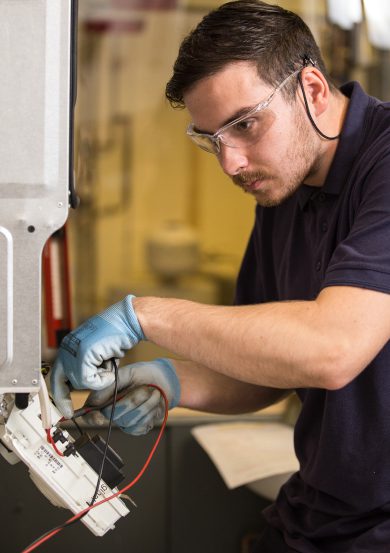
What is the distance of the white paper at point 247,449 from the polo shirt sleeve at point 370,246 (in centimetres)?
90

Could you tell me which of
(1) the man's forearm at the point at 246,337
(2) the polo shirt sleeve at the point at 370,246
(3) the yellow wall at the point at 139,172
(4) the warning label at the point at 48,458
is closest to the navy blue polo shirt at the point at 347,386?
(2) the polo shirt sleeve at the point at 370,246

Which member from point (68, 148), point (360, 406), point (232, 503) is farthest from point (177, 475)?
point (68, 148)

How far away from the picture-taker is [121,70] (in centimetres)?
564

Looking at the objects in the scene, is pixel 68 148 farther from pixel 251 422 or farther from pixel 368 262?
pixel 251 422

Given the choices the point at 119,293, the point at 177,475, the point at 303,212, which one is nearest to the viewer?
the point at 303,212

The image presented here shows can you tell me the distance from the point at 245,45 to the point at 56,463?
77 centimetres

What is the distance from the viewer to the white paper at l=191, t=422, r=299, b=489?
6.37ft

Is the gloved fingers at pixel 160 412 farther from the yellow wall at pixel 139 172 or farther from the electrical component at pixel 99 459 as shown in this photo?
the yellow wall at pixel 139 172

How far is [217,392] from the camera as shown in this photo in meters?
1.66

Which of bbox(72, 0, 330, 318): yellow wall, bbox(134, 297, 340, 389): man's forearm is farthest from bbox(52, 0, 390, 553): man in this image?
bbox(72, 0, 330, 318): yellow wall

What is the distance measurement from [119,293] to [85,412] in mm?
3951

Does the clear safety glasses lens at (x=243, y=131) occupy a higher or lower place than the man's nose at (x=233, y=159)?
higher

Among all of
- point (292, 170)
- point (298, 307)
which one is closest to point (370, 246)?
point (298, 307)

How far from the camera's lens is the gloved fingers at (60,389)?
4.08 feet
